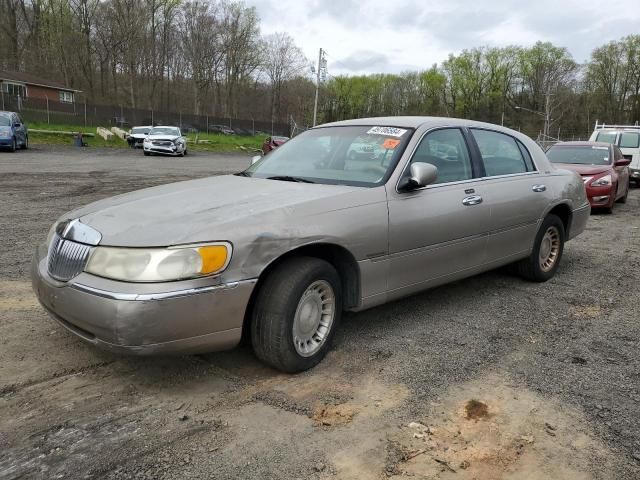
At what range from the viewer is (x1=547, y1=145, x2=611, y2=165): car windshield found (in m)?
11.9

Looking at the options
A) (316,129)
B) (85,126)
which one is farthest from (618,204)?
(85,126)

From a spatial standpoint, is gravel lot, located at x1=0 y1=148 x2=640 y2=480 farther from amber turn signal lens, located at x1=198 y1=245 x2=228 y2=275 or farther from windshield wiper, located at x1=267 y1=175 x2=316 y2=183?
windshield wiper, located at x1=267 y1=175 x2=316 y2=183

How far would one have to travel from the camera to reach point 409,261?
3893mm

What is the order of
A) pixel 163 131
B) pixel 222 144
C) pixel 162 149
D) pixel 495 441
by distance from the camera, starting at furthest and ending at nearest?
pixel 222 144 → pixel 163 131 → pixel 162 149 → pixel 495 441

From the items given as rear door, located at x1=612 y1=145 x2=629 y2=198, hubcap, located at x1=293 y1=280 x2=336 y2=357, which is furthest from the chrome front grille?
rear door, located at x1=612 y1=145 x2=629 y2=198

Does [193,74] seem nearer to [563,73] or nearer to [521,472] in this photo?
[563,73]

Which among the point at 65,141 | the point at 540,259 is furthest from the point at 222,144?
the point at 540,259

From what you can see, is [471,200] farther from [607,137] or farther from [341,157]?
[607,137]

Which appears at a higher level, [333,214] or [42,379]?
[333,214]

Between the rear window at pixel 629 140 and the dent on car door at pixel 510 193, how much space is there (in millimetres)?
13690

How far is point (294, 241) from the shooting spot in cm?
318

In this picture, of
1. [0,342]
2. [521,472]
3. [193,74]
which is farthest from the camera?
[193,74]

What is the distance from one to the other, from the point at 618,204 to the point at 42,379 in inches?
519

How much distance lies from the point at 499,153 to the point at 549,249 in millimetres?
1352
